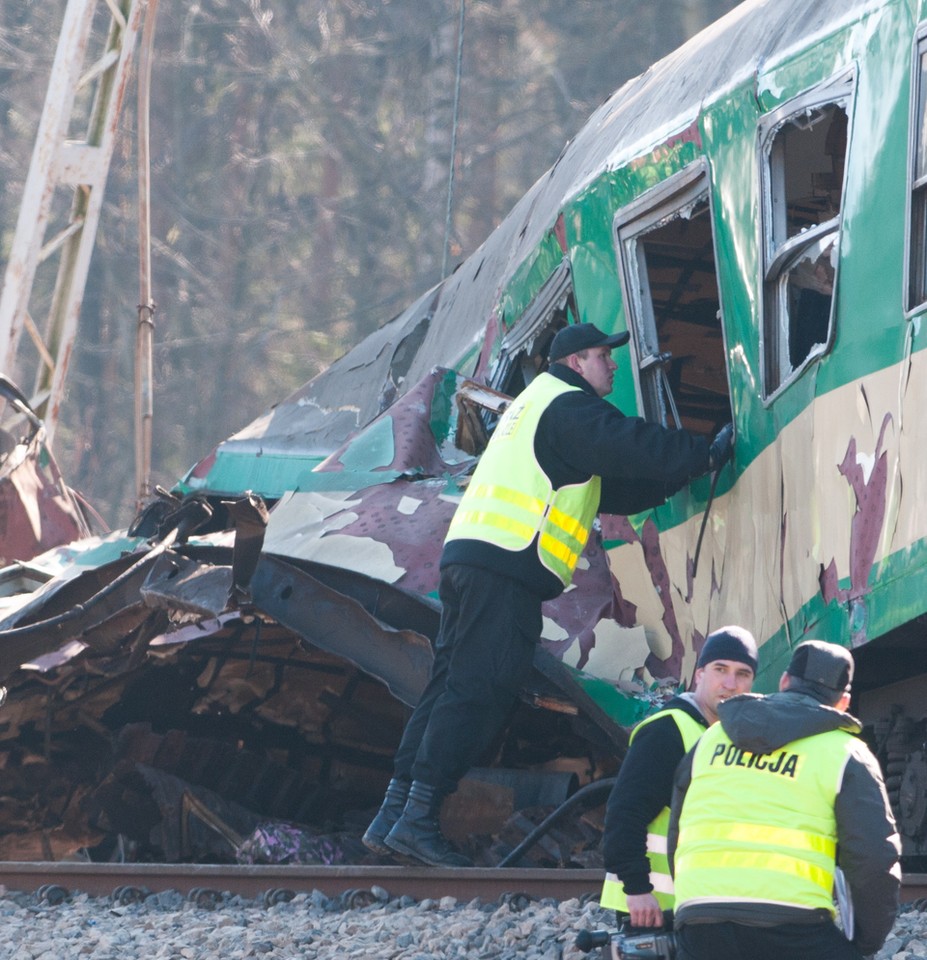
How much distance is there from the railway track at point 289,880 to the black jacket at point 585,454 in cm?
108

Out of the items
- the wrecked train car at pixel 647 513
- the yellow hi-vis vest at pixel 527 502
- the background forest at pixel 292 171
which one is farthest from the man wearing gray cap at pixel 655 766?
the background forest at pixel 292 171

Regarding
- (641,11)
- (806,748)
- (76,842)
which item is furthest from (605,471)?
(641,11)

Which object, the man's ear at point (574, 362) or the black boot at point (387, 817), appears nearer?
the black boot at point (387, 817)

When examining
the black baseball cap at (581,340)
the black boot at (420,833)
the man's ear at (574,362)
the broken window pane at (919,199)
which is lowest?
the black boot at (420,833)

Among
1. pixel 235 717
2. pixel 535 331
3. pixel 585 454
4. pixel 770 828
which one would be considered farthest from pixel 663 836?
pixel 235 717

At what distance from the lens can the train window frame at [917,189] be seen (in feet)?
15.8

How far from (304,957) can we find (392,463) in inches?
152

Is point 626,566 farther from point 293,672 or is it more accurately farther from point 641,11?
point 641,11

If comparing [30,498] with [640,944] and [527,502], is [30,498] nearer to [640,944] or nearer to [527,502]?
[527,502]

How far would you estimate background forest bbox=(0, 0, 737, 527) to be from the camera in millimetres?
33969

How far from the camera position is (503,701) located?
608cm

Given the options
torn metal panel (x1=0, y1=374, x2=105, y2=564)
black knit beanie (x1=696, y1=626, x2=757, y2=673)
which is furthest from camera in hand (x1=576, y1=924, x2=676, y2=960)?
torn metal panel (x1=0, y1=374, x2=105, y2=564)

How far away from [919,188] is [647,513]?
99.9 inches

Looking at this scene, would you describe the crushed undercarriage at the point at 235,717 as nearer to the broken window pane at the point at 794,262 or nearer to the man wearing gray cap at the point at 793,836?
the broken window pane at the point at 794,262
